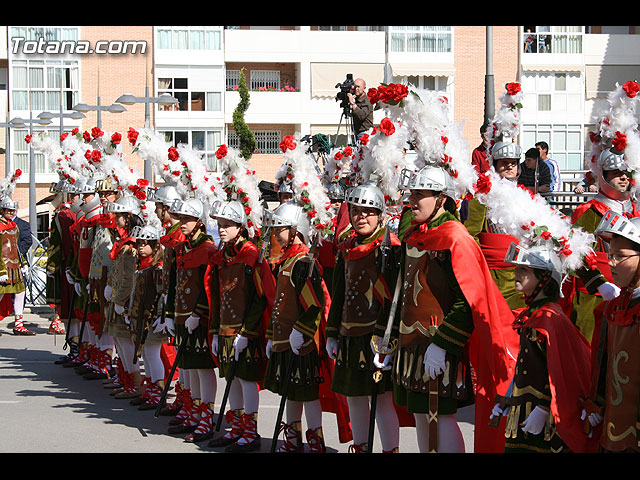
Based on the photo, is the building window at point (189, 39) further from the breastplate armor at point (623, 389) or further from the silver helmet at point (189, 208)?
the breastplate armor at point (623, 389)

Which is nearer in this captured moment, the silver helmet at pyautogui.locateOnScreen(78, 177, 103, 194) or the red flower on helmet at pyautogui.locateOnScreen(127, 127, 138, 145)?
the red flower on helmet at pyautogui.locateOnScreen(127, 127, 138, 145)

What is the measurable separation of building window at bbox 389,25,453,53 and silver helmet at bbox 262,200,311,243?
1236 inches

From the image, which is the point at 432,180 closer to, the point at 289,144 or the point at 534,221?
the point at 534,221

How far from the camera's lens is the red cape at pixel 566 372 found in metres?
4.68

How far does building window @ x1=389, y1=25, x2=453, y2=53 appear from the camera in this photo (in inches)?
1470

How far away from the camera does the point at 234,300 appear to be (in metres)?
7.55

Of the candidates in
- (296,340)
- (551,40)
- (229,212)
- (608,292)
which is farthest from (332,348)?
(551,40)

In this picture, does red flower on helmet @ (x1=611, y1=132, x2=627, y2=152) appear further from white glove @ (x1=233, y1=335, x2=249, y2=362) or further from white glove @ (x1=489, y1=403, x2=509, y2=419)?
white glove @ (x1=233, y1=335, x2=249, y2=362)

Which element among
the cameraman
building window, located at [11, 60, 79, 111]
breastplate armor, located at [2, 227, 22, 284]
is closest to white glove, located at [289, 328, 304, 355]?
the cameraman

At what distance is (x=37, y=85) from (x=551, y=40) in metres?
21.9

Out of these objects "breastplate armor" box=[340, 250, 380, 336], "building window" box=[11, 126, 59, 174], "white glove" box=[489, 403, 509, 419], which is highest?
"building window" box=[11, 126, 59, 174]
